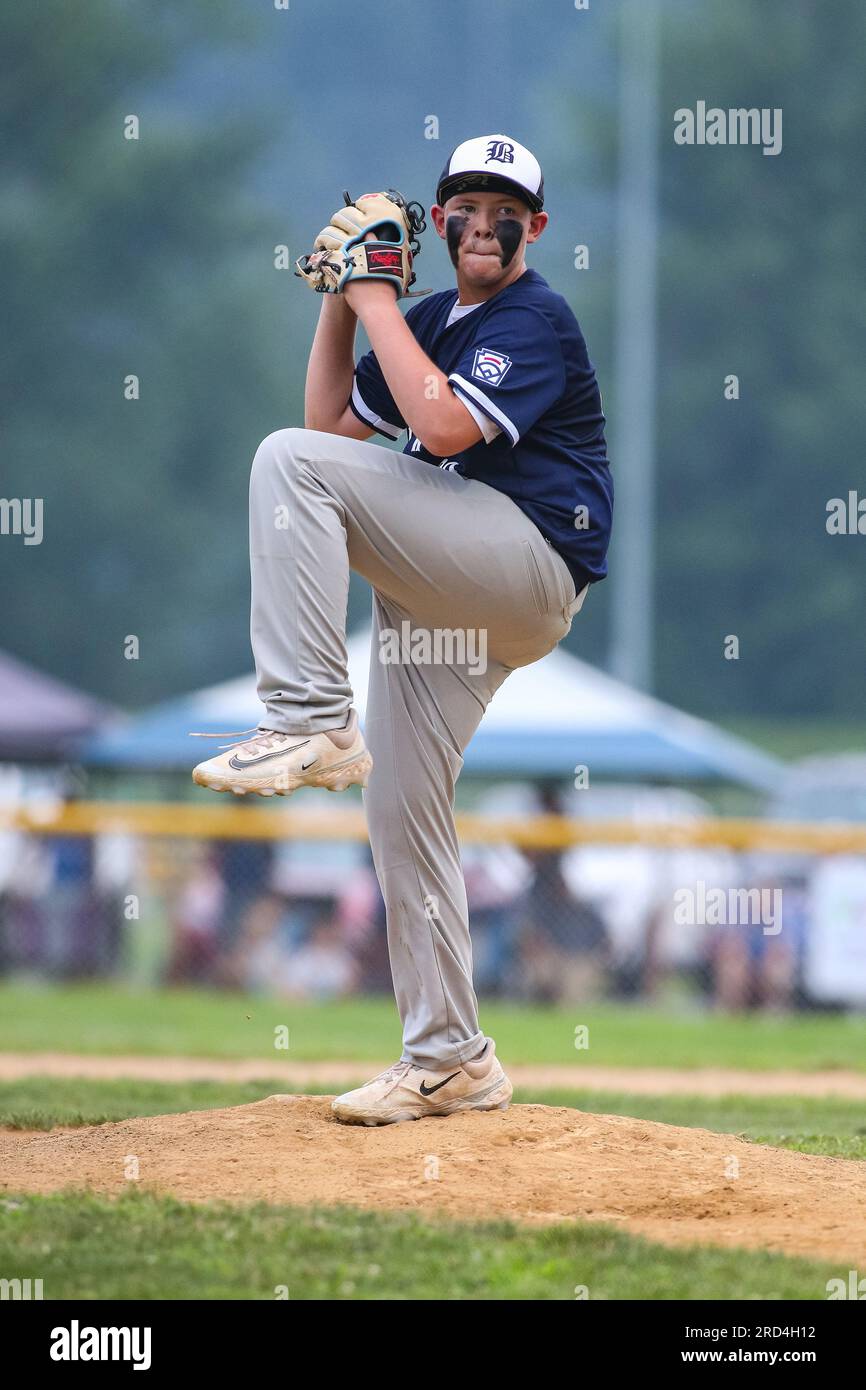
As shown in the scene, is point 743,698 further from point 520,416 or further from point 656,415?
point 520,416

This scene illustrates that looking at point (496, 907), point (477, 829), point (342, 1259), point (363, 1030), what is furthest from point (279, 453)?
point (496, 907)

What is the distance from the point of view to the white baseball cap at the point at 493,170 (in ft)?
15.2

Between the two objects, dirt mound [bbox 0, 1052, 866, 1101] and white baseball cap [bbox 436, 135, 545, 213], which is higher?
white baseball cap [bbox 436, 135, 545, 213]

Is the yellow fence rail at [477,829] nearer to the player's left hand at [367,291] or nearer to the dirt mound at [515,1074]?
the dirt mound at [515,1074]

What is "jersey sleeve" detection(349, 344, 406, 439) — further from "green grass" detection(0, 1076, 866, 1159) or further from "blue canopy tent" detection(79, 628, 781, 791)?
"blue canopy tent" detection(79, 628, 781, 791)

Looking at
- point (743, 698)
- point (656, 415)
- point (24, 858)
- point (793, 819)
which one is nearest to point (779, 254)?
point (656, 415)

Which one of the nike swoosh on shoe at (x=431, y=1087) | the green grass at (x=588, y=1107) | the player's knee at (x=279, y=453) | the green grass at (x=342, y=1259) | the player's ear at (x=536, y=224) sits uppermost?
the player's ear at (x=536, y=224)

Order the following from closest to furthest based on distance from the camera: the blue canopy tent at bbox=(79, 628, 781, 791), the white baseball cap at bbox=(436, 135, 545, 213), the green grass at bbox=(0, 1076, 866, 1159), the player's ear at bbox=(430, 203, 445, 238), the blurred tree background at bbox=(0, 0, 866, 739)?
the white baseball cap at bbox=(436, 135, 545, 213), the player's ear at bbox=(430, 203, 445, 238), the green grass at bbox=(0, 1076, 866, 1159), the blue canopy tent at bbox=(79, 628, 781, 791), the blurred tree background at bbox=(0, 0, 866, 739)

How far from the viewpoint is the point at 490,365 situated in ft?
14.6

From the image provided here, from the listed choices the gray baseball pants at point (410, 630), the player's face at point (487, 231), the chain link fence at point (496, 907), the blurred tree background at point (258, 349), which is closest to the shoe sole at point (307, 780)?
the gray baseball pants at point (410, 630)

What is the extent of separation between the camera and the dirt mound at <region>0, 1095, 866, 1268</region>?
4219mm

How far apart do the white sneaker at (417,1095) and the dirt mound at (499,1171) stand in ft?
0.24

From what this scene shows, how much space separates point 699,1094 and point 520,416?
503 cm

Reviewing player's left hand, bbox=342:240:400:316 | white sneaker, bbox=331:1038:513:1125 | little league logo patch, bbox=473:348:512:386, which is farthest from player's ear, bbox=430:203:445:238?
white sneaker, bbox=331:1038:513:1125
